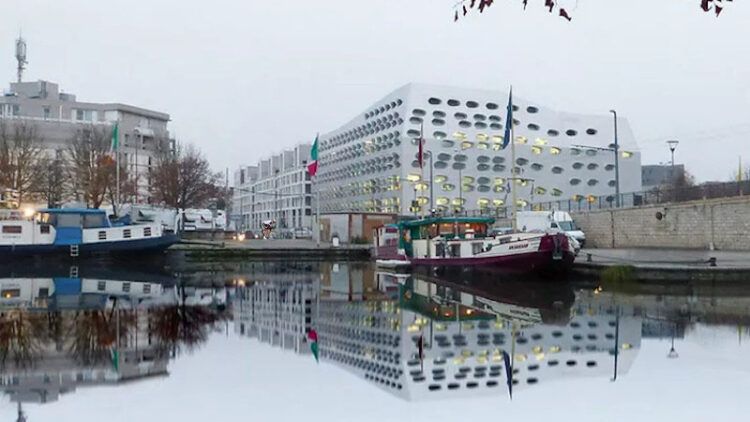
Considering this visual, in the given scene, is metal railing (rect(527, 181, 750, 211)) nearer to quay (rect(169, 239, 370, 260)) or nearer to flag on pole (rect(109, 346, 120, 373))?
quay (rect(169, 239, 370, 260))

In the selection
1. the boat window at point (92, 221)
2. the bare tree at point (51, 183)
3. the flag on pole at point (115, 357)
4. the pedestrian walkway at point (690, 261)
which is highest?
the bare tree at point (51, 183)

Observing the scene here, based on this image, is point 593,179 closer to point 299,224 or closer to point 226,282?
point 299,224

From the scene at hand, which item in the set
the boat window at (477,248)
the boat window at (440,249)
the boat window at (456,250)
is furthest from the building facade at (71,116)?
the boat window at (477,248)

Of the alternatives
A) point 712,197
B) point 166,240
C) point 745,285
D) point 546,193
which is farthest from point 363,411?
point 546,193

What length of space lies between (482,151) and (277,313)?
88782 mm

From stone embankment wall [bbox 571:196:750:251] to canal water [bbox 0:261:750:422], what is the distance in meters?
10.8

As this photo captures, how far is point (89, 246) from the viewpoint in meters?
38.2

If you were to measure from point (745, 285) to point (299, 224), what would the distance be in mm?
120595

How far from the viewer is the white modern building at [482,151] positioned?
10012 cm

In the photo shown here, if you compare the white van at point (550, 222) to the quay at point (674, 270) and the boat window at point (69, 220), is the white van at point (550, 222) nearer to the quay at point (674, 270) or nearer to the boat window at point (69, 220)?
the quay at point (674, 270)

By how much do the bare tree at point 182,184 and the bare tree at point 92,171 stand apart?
13.3 feet

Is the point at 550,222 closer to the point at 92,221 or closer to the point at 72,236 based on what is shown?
the point at 92,221

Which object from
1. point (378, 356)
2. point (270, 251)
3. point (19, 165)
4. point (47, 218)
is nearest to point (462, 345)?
point (378, 356)

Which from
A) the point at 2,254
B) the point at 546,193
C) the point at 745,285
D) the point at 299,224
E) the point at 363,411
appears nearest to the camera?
the point at 363,411
